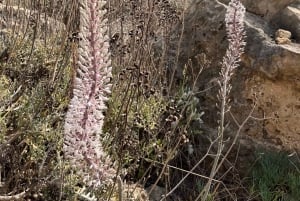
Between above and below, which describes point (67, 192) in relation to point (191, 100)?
below

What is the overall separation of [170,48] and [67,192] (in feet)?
8.50

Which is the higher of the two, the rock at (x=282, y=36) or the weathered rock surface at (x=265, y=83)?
the rock at (x=282, y=36)

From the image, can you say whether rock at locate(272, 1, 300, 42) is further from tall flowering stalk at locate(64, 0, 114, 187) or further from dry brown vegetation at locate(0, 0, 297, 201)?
tall flowering stalk at locate(64, 0, 114, 187)

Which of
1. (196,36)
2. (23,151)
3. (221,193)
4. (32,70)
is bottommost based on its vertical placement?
(221,193)

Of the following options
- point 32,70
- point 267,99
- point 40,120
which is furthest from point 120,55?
point 267,99

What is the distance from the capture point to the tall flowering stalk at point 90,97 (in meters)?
1.57

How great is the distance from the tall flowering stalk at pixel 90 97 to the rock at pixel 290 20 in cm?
367

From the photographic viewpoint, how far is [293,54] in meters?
4.68

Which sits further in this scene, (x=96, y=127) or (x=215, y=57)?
(x=215, y=57)

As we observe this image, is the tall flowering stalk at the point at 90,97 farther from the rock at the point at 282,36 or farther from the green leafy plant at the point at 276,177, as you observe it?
the rock at the point at 282,36

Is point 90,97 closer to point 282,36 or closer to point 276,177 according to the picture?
point 276,177

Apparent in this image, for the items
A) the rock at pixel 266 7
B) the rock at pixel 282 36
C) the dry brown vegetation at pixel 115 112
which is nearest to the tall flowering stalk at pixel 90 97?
the dry brown vegetation at pixel 115 112

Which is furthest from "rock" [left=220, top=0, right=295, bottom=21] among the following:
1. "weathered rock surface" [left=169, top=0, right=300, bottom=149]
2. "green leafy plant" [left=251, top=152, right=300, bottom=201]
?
"green leafy plant" [left=251, top=152, right=300, bottom=201]

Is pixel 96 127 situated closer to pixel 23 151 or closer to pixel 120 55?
pixel 23 151
